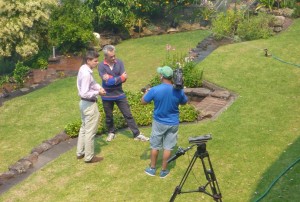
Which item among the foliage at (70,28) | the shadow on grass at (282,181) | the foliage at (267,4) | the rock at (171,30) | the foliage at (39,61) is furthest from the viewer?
the rock at (171,30)

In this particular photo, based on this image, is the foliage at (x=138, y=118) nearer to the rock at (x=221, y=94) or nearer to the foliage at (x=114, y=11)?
the rock at (x=221, y=94)

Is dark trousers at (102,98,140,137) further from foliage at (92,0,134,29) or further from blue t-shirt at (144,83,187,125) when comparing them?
foliage at (92,0,134,29)

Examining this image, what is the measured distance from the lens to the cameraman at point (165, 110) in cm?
765

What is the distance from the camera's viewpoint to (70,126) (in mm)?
10398

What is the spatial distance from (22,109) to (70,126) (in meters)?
2.83

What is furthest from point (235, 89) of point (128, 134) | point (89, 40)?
point (89, 40)

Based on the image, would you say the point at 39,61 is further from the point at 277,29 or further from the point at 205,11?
the point at 277,29

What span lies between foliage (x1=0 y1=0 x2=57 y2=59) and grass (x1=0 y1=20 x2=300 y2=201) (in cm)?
259

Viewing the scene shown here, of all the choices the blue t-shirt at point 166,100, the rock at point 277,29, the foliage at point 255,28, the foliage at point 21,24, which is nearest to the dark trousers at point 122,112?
the blue t-shirt at point 166,100

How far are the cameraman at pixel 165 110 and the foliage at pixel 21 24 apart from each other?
9.23m

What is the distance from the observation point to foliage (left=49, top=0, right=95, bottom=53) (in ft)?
55.4

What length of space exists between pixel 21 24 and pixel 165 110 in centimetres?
957

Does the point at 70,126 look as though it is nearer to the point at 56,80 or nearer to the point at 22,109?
the point at 22,109

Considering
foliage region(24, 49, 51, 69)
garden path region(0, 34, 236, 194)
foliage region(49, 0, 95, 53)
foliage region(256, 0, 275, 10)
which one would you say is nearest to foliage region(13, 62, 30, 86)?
garden path region(0, 34, 236, 194)
